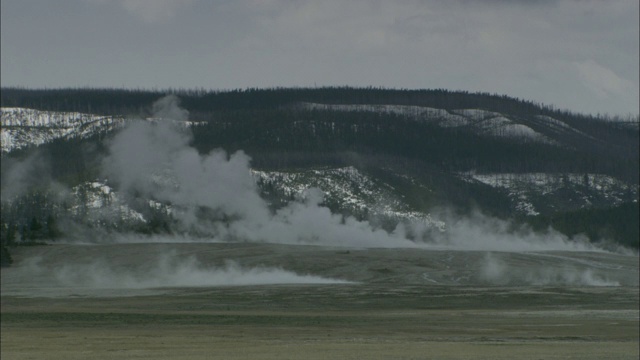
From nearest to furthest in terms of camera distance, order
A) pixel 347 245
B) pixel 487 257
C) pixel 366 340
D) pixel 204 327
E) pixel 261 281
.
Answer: pixel 366 340, pixel 204 327, pixel 261 281, pixel 487 257, pixel 347 245

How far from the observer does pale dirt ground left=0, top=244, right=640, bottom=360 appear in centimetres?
6431

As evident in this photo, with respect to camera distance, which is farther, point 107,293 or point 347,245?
point 347,245

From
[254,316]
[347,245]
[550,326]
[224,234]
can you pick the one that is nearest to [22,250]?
[224,234]

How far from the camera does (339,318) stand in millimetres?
89812

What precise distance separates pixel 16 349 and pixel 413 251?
104m

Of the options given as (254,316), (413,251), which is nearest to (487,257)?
(413,251)

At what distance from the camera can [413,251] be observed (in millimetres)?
165750

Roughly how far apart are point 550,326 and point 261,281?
204ft

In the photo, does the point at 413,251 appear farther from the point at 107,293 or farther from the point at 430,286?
the point at 107,293

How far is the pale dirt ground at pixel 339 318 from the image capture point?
64312mm

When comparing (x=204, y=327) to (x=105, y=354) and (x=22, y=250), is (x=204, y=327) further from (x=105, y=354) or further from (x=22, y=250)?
(x=22, y=250)

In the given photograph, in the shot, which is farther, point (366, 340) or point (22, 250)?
point (22, 250)

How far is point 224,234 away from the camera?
191 meters

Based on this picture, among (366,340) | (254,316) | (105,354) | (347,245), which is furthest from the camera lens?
(347,245)
